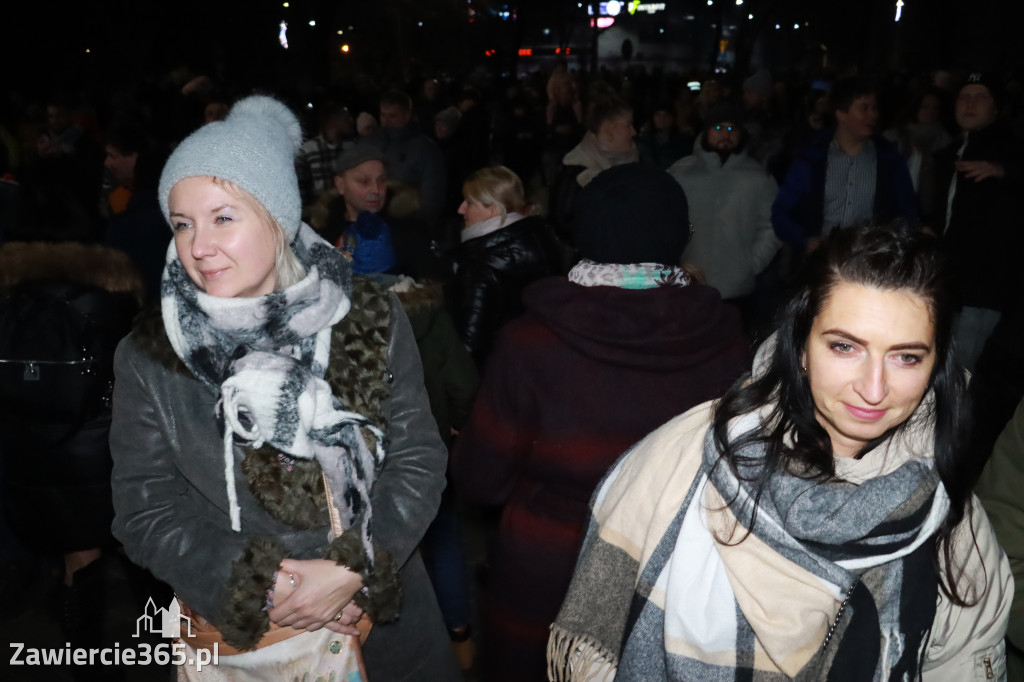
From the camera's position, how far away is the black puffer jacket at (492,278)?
419 centimetres

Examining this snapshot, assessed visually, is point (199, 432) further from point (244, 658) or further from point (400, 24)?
point (400, 24)

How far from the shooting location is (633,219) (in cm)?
267

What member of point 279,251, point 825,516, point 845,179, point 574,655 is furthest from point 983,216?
point 279,251

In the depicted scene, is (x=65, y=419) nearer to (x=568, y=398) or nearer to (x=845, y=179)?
(x=568, y=398)

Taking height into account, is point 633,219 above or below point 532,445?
above

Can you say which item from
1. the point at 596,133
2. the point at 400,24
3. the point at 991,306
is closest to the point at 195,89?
the point at 596,133

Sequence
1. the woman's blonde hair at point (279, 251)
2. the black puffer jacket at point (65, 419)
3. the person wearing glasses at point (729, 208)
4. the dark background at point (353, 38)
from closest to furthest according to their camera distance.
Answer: the woman's blonde hair at point (279, 251), the black puffer jacket at point (65, 419), the person wearing glasses at point (729, 208), the dark background at point (353, 38)

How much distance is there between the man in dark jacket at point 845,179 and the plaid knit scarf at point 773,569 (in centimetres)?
376

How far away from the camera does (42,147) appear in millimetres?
7746

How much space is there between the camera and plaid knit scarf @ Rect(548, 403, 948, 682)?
1938mm

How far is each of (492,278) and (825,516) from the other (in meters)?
2.45

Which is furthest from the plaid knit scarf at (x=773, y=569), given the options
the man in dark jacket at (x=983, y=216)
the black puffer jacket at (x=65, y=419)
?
the man in dark jacket at (x=983, y=216)

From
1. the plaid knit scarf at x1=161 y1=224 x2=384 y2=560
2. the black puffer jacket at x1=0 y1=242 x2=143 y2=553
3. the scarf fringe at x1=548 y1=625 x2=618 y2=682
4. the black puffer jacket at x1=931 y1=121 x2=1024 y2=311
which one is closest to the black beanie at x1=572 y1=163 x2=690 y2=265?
the plaid knit scarf at x1=161 y1=224 x2=384 y2=560

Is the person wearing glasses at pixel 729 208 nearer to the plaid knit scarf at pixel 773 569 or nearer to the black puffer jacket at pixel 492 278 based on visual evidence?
the black puffer jacket at pixel 492 278
